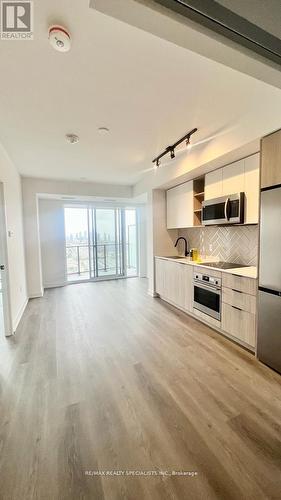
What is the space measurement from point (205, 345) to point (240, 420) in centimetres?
109

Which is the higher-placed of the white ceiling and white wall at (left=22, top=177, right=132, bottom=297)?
the white ceiling

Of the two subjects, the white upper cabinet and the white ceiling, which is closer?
the white ceiling

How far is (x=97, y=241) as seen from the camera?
664 centimetres

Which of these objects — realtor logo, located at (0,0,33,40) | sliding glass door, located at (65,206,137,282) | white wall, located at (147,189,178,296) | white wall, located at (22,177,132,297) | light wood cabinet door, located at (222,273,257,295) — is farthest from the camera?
sliding glass door, located at (65,206,137,282)

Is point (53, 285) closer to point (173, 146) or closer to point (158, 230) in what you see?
point (158, 230)

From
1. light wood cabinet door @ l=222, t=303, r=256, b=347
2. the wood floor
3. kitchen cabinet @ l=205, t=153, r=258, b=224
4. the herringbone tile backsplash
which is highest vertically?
kitchen cabinet @ l=205, t=153, r=258, b=224

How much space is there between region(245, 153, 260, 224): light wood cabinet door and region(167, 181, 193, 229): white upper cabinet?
3.87 ft

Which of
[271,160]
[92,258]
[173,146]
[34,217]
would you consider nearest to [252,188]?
[271,160]

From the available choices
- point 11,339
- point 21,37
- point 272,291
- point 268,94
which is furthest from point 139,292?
point 21,37

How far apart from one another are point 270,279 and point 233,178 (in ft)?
4.80

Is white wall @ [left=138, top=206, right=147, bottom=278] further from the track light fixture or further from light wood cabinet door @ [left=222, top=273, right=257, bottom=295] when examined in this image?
light wood cabinet door @ [left=222, top=273, right=257, bottom=295]

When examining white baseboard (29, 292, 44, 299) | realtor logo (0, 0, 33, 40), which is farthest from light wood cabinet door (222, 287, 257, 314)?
white baseboard (29, 292, 44, 299)

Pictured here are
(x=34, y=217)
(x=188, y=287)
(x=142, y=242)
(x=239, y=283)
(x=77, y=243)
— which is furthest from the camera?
(x=142, y=242)

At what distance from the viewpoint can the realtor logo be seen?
1224mm
